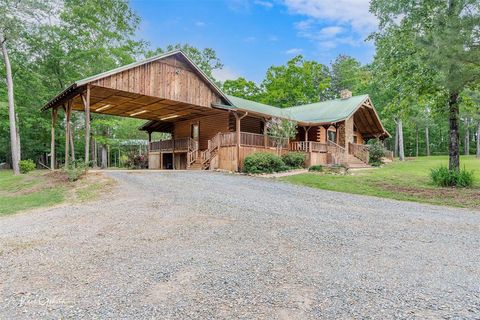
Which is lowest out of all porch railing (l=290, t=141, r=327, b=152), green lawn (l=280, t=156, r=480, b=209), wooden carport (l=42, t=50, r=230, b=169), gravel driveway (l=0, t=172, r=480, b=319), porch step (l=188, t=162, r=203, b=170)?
gravel driveway (l=0, t=172, r=480, b=319)

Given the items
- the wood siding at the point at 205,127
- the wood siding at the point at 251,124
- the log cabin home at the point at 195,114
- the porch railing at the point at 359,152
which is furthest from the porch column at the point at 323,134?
the wood siding at the point at 205,127

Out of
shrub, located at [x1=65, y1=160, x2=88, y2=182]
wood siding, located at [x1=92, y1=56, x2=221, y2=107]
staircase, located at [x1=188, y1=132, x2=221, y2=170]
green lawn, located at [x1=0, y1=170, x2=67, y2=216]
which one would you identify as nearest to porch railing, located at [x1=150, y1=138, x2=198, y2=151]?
staircase, located at [x1=188, y1=132, x2=221, y2=170]

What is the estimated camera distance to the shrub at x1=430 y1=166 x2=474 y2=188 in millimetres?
11126

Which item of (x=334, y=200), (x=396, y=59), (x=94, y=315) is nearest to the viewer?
(x=94, y=315)

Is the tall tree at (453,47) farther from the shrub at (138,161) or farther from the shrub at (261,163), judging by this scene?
the shrub at (138,161)

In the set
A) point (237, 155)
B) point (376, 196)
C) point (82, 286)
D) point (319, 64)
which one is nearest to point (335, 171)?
point (237, 155)

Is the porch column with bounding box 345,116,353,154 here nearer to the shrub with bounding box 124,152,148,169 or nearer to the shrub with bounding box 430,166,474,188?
the shrub with bounding box 430,166,474,188

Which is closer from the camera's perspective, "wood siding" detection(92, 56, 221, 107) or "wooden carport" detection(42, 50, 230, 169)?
"wooden carport" detection(42, 50, 230, 169)

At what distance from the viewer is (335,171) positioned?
16453mm

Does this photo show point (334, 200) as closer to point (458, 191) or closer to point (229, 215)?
point (229, 215)

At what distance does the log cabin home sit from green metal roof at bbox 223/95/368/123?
0.07 m

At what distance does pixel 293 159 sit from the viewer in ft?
57.3

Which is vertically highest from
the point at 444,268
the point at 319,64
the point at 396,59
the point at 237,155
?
the point at 319,64

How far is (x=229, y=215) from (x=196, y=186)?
4186 mm
